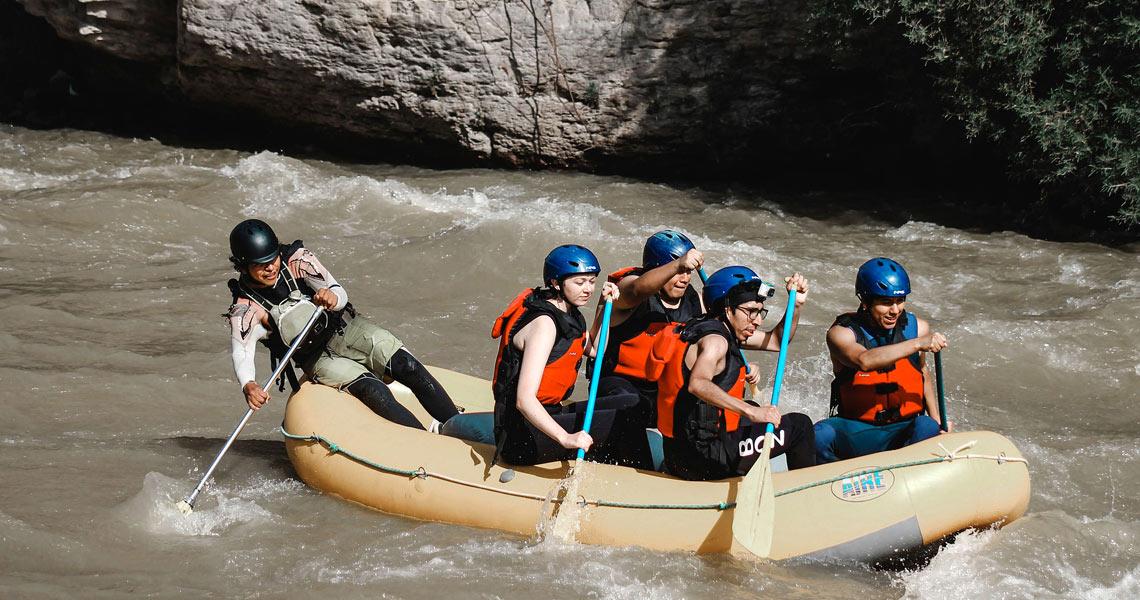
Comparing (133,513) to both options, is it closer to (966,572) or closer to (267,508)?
(267,508)

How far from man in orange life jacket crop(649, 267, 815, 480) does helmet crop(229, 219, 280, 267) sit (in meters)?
1.99

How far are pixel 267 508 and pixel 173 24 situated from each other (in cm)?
830

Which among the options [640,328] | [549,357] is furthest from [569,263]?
[640,328]

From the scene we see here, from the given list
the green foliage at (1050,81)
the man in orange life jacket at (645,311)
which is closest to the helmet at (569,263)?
the man in orange life jacket at (645,311)

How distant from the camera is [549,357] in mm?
4801

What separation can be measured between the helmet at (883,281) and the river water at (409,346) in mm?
1081

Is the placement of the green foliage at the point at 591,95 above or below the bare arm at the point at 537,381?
above

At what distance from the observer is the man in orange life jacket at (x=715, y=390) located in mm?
4516

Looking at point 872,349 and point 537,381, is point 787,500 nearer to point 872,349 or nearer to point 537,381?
point 872,349

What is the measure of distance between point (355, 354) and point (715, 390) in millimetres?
2103

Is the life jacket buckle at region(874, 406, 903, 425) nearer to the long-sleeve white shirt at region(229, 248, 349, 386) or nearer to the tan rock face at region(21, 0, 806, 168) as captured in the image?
the long-sleeve white shirt at region(229, 248, 349, 386)

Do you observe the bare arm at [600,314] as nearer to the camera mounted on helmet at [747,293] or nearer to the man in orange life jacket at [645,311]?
the man in orange life jacket at [645,311]

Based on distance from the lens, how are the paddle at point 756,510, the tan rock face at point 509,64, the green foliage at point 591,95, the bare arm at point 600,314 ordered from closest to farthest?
the paddle at point 756,510 < the bare arm at point 600,314 < the tan rock face at point 509,64 < the green foliage at point 591,95

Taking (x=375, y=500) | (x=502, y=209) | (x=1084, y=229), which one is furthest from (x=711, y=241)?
(x=375, y=500)
